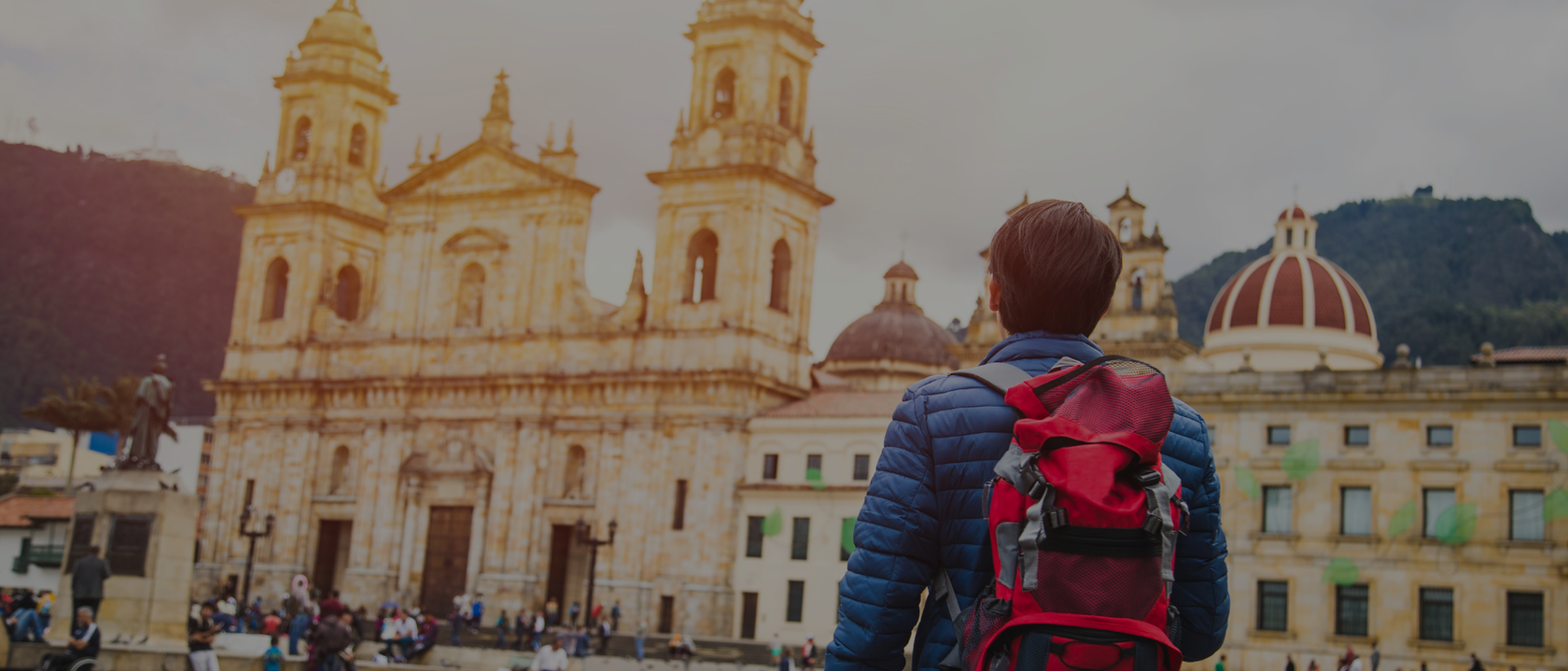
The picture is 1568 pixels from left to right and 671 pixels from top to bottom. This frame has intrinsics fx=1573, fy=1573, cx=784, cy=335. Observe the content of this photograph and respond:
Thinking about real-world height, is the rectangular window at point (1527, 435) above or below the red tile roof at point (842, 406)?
below

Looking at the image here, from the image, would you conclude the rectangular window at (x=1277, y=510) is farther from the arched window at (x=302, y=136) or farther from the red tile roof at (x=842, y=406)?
the arched window at (x=302, y=136)

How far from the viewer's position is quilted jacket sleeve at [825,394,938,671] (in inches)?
122

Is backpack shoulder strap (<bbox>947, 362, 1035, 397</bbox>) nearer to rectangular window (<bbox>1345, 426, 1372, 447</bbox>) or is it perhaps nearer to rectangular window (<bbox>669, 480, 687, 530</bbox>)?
rectangular window (<bbox>1345, 426, 1372, 447</bbox>)

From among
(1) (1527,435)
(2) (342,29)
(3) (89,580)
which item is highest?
(2) (342,29)

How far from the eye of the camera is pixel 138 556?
20.2 meters

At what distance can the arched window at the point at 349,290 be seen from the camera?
56688mm

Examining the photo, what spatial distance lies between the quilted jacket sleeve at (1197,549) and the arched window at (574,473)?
143 feet

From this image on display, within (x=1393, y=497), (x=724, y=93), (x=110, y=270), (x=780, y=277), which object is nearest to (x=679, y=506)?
(x=780, y=277)

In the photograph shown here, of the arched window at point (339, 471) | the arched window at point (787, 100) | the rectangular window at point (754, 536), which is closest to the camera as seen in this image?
the rectangular window at point (754, 536)

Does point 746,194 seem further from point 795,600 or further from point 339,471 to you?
point 339,471

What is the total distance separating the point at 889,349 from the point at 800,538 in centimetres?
1673

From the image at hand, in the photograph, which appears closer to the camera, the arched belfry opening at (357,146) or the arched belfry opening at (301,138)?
the arched belfry opening at (301,138)

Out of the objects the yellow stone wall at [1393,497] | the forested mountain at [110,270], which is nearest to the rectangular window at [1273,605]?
the yellow stone wall at [1393,497]

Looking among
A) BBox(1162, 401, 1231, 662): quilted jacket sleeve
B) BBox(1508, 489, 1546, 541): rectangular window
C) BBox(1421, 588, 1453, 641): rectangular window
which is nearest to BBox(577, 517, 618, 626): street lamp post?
BBox(1421, 588, 1453, 641): rectangular window
